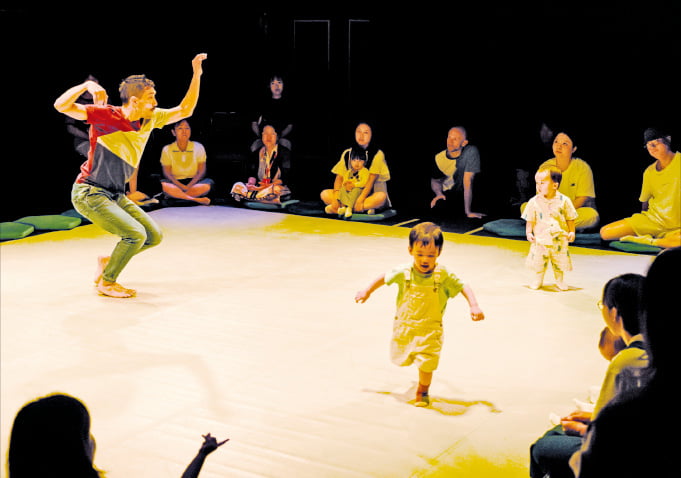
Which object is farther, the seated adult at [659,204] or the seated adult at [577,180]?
the seated adult at [577,180]

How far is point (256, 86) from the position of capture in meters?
11.9

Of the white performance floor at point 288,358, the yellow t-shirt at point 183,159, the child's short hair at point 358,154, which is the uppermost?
the child's short hair at point 358,154

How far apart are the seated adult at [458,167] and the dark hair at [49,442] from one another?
7865mm

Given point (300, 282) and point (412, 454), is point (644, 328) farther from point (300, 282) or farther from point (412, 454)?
point (300, 282)

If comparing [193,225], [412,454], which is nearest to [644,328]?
[412,454]

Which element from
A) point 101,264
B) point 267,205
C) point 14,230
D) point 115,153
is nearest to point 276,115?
point 267,205

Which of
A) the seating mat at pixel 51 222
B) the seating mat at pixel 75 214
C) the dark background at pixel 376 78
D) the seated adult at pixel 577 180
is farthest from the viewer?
the dark background at pixel 376 78

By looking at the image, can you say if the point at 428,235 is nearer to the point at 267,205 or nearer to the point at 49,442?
the point at 49,442

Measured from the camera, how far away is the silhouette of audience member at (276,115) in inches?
428

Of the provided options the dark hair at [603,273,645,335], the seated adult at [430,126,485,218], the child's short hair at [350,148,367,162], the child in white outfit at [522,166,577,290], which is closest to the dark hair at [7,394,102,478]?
the dark hair at [603,273,645,335]

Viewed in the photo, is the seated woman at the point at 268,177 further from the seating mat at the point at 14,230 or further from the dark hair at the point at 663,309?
the dark hair at the point at 663,309

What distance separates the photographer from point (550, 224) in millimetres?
6660

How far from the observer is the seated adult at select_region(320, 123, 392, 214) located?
978 centimetres

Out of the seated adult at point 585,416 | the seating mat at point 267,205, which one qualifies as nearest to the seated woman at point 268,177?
the seating mat at point 267,205
